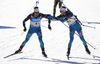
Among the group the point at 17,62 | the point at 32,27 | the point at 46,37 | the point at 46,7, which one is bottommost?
the point at 17,62

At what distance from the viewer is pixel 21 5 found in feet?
48.4

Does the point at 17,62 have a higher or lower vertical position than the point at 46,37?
lower

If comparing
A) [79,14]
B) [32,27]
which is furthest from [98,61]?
[79,14]

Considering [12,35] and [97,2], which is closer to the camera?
[12,35]

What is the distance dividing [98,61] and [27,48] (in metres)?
3.34

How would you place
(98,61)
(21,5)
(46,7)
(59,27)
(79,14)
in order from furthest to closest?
(21,5) < (46,7) < (79,14) < (59,27) < (98,61)

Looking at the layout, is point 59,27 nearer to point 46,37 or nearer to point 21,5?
point 46,37

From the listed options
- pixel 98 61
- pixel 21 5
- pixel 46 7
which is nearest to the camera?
pixel 98 61

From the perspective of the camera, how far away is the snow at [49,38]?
21.7 ft

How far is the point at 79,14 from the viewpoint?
12.0 meters

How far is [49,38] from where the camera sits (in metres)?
8.66

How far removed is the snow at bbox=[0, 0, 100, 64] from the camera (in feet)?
21.7

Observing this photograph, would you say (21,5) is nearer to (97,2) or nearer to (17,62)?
(97,2)

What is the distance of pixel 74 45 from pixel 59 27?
2.47 meters
